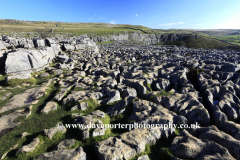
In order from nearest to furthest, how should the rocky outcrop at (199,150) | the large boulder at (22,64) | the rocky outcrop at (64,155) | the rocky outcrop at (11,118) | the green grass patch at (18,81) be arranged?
the rocky outcrop at (199,150)
the rocky outcrop at (64,155)
the rocky outcrop at (11,118)
the green grass patch at (18,81)
the large boulder at (22,64)

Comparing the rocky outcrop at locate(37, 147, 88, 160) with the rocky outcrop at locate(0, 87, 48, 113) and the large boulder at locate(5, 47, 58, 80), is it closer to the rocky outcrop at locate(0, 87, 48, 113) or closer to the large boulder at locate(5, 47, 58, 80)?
the rocky outcrop at locate(0, 87, 48, 113)

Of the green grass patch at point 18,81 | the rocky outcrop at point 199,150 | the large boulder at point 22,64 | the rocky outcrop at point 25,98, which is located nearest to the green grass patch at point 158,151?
the rocky outcrop at point 199,150

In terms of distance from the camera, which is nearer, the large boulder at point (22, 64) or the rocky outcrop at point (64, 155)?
the rocky outcrop at point (64, 155)

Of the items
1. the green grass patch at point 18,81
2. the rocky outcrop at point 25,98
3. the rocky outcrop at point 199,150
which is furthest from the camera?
the green grass patch at point 18,81

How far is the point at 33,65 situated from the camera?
35281 mm

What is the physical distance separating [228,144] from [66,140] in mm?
17668

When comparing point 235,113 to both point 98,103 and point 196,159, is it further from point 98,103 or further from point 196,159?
Answer: point 98,103

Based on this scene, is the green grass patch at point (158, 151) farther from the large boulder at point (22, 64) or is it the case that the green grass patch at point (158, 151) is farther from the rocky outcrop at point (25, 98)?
the large boulder at point (22, 64)

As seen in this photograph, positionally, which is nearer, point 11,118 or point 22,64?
point 11,118

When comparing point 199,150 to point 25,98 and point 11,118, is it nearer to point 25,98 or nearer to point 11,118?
point 11,118

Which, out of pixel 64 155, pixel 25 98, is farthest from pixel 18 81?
pixel 64 155

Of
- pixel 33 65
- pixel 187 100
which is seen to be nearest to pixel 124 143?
pixel 187 100

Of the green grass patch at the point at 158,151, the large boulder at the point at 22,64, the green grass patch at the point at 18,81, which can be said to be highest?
the large boulder at the point at 22,64

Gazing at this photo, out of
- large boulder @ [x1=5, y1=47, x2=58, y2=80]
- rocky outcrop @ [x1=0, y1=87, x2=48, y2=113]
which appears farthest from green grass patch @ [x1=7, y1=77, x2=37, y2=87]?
rocky outcrop @ [x1=0, y1=87, x2=48, y2=113]
